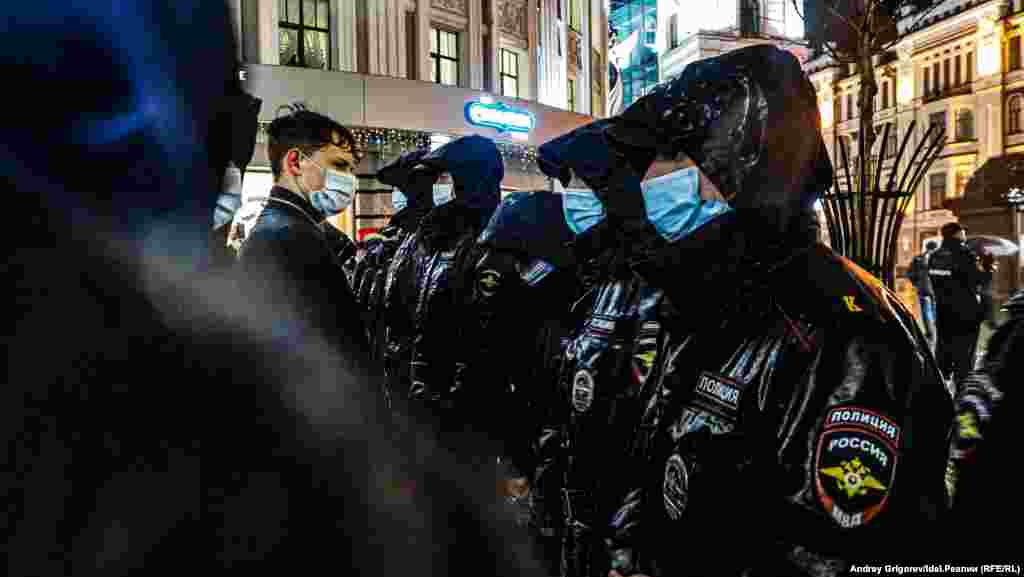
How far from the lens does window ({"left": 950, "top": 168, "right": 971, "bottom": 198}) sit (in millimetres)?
48125

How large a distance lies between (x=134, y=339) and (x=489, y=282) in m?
4.07

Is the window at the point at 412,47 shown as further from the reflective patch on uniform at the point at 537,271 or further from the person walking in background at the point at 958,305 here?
the reflective patch on uniform at the point at 537,271

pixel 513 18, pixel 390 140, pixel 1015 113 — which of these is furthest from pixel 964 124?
pixel 390 140

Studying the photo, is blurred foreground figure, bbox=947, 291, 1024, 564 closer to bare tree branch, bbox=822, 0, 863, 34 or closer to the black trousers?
bare tree branch, bbox=822, 0, 863, 34

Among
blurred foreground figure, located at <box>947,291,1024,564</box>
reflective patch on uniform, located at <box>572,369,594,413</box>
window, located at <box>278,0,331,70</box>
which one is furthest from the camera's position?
window, located at <box>278,0,331,70</box>

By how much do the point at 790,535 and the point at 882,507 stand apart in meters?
0.24

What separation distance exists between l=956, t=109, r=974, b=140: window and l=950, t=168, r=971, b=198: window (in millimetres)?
2129

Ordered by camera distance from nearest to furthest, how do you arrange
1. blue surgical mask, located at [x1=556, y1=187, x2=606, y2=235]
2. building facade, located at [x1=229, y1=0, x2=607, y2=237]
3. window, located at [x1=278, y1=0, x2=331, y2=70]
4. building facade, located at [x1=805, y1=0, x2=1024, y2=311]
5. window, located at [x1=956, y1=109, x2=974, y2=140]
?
blue surgical mask, located at [x1=556, y1=187, x2=606, y2=235]
building facade, located at [x1=229, y1=0, x2=607, y2=237]
window, located at [x1=278, y1=0, x2=331, y2=70]
building facade, located at [x1=805, y1=0, x2=1024, y2=311]
window, located at [x1=956, y1=109, x2=974, y2=140]

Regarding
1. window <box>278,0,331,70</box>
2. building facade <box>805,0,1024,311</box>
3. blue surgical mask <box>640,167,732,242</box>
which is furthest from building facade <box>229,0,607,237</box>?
building facade <box>805,0,1024,311</box>

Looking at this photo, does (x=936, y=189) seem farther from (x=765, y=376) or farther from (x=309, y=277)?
(x=765, y=376)

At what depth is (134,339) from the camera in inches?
30.7

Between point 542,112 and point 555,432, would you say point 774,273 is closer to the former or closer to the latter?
point 555,432

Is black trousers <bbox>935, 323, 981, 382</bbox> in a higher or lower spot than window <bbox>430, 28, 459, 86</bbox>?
lower

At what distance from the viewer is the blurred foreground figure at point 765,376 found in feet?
6.10
